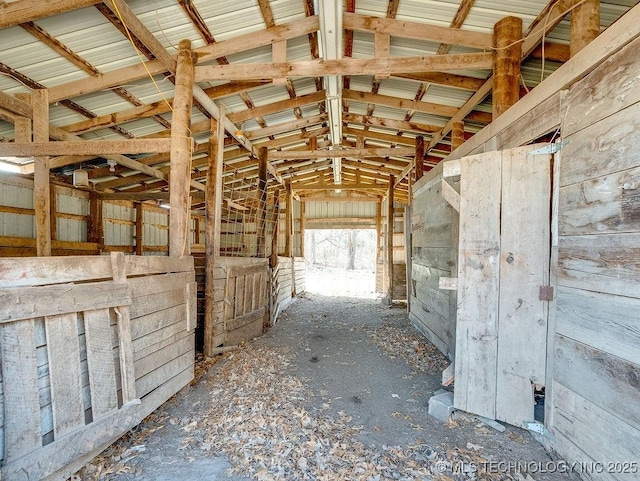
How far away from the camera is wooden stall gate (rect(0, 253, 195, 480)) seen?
1700 millimetres

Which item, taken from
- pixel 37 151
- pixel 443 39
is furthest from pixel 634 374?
pixel 37 151

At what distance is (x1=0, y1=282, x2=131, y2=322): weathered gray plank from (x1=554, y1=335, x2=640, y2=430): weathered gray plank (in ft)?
10.1

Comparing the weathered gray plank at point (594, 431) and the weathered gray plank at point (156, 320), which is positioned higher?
the weathered gray plank at point (156, 320)

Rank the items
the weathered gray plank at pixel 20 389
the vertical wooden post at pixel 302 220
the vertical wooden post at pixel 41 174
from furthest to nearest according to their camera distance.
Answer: the vertical wooden post at pixel 302 220 < the vertical wooden post at pixel 41 174 < the weathered gray plank at pixel 20 389

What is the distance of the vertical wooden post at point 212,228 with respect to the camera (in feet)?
14.7

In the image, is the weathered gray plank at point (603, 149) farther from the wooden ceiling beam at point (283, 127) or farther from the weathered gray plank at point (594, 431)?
the wooden ceiling beam at point (283, 127)

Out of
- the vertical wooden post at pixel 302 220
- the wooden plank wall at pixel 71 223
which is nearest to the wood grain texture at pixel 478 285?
the wooden plank wall at pixel 71 223

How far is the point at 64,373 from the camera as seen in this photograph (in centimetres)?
191

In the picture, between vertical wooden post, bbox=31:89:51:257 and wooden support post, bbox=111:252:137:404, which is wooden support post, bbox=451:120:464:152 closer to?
wooden support post, bbox=111:252:137:404

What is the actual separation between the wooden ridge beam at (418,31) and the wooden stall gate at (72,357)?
361 centimetres

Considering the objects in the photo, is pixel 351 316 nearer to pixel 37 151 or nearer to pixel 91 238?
pixel 37 151

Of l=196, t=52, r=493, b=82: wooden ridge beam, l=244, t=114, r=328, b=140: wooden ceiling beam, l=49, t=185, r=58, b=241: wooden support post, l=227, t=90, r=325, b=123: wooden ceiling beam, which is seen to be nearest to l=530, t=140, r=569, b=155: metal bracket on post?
l=196, t=52, r=493, b=82: wooden ridge beam

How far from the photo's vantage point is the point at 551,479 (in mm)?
2078

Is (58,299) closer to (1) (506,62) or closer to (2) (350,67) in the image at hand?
(2) (350,67)
